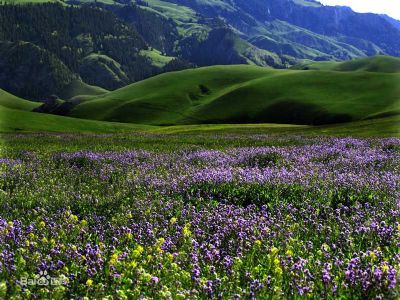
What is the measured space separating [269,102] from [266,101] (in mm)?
2208

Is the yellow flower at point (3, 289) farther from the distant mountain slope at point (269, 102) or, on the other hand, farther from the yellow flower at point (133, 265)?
the distant mountain slope at point (269, 102)

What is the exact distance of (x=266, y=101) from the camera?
158 metres

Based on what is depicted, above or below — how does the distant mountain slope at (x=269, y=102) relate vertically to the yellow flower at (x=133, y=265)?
above

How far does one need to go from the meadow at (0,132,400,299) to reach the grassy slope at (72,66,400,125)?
115632 millimetres

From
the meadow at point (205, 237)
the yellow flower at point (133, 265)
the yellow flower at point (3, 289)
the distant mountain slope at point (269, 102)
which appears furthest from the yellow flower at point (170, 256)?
the distant mountain slope at point (269, 102)

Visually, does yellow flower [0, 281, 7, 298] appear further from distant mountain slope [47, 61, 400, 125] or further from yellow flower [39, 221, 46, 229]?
distant mountain slope [47, 61, 400, 125]

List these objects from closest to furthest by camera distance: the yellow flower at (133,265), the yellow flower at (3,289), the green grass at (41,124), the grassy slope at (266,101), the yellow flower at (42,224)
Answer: the yellow flower at (3,289) → the yellow flower at (133,265) → the yellow flower at (42,224) → the green grass at (41,124) → the grassy slope at (266,101)

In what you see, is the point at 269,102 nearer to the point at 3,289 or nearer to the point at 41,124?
the point at 41,124

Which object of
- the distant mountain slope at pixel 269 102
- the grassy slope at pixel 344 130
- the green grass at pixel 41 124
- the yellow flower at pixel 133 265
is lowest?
the yellow flower at pixel 133 265

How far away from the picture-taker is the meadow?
538cm

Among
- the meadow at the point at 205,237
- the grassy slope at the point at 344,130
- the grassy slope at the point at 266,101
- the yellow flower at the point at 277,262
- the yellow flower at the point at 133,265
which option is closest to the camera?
the meadow at the point at 205,237

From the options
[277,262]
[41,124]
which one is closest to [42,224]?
[277,262]

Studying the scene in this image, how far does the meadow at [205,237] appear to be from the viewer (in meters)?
5.38

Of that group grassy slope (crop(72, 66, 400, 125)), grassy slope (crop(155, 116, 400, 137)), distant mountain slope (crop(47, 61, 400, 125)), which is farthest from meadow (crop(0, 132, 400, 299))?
grassy slope (crop(72, 66, 400, 125))
